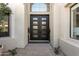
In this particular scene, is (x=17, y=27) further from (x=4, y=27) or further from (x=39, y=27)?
(x=39, y=27)

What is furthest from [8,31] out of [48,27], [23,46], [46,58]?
[46,58]

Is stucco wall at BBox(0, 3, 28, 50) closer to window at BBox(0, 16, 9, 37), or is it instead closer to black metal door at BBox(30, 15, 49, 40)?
window at BBox(0, 16, 9, 37)

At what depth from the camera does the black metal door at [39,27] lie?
42.6 feet

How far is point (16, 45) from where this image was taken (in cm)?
979

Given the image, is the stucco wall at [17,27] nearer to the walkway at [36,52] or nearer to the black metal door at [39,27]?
the walkway at [36,52]

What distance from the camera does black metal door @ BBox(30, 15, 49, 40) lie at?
42.6ft

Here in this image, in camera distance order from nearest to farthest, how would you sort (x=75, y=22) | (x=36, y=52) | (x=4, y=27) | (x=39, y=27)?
(x=75, y=22) < (x=36, y=52) < (x=4, y=27) < (x=39, y=27)

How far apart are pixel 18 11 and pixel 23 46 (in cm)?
189

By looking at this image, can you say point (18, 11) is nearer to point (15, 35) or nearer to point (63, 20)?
point (15, 35)

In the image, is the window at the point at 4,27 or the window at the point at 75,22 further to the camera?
the window at the point at 4,27

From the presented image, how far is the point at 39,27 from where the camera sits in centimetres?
1327

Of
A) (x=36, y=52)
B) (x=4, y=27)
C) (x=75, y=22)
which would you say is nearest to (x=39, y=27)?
(x=4, y=27)

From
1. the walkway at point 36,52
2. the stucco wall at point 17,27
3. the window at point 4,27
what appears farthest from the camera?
the stucco wall at point 17,27

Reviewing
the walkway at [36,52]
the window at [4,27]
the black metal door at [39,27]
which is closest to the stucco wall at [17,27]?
the window at [4,27]
